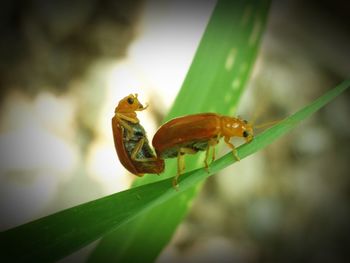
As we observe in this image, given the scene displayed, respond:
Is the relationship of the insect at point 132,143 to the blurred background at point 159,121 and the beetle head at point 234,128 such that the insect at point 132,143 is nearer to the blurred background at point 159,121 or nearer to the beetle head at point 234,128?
the beetle head at point 234,128

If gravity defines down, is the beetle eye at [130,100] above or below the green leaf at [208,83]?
above

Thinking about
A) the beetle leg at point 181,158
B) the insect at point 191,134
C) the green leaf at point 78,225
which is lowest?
the green leaf at point 78,225

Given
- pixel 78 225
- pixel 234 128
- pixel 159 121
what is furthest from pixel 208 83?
pixel 159 121

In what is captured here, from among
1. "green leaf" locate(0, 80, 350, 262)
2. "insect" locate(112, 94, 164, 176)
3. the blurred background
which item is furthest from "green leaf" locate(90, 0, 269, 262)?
the blurred background

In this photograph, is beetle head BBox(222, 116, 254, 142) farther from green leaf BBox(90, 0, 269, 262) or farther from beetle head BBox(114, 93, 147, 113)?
beetle head BBox(114, 93, 147, 113)

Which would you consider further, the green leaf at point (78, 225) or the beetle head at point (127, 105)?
the beetle head at point (127, 105)

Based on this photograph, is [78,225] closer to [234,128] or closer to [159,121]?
[234,128]

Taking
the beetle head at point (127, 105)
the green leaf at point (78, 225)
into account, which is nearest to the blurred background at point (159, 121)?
the beetle head at point (127, 105)

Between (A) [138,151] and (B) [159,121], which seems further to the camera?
(B) [159,121]
